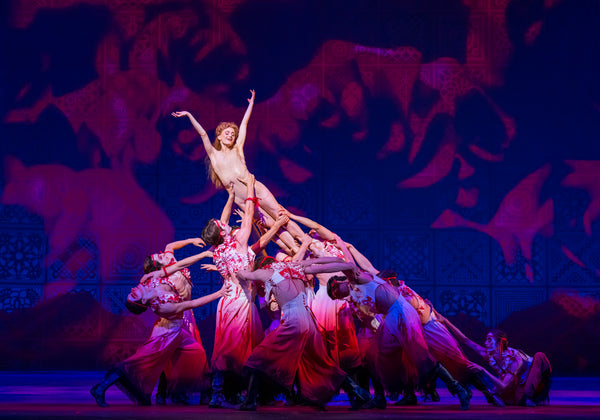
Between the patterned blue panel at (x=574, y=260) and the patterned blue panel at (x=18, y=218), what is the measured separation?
5.88 metres

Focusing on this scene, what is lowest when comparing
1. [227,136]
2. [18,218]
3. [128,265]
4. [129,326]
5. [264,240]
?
[129,326]

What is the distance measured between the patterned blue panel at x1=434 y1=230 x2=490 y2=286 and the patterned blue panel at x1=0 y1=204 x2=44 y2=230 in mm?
4561

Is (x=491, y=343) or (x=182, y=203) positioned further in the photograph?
(x=182, y=203)

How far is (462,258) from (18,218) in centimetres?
509

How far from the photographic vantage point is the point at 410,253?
819 cm

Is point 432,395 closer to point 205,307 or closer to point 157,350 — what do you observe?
point 157,350

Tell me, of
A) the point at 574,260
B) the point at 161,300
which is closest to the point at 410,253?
the point at 574,260

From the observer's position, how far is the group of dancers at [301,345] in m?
4.85

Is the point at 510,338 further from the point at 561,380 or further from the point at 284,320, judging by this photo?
the point at 284,320

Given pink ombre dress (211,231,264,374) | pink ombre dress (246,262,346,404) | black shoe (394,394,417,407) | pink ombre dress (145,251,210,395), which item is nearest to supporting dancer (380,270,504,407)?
black shoe (394,394,417,407)

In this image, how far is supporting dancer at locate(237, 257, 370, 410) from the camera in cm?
477

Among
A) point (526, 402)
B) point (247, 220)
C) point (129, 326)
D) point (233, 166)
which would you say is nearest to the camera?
point (526, 402)

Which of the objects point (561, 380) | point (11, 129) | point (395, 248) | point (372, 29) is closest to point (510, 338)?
point (561, 380)

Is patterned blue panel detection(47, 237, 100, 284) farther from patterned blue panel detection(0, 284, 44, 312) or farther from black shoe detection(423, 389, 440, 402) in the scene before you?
black shoe detection(423, 389, 440, 402)
